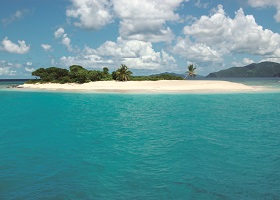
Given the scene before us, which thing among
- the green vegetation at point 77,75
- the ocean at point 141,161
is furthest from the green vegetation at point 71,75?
the ocean at point 141,161

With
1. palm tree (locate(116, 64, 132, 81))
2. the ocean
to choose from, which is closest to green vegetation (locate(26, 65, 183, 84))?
palm tree (locate(116, 64, 132, 81))

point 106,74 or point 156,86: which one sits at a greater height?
point 106,74

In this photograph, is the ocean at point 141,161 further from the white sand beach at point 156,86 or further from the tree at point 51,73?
the tree at point 51,73

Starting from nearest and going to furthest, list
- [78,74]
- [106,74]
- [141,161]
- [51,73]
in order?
[141,161], [78,74], [51,73], [106,74]

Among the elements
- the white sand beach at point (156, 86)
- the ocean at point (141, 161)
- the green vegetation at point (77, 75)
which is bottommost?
the ocean at point (141, 161)

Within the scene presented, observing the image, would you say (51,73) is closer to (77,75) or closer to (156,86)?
(77,75)

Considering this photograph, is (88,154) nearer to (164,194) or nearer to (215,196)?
(164,194)

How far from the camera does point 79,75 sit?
121 meters

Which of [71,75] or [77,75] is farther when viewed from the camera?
[71,75]

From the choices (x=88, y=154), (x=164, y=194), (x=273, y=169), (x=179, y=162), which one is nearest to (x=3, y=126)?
(x=88, y=154)

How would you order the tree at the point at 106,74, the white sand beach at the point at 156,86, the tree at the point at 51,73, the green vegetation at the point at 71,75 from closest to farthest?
the white sand beach at the point at 156,86, the green vegetation at the point at 71,75, the tree at the point at 106,74, the tree at the point at 51,73

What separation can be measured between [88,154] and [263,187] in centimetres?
1144

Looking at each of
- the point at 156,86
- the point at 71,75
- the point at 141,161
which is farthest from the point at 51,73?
the point at 141,161

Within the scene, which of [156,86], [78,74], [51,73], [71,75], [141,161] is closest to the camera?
[141,161]
